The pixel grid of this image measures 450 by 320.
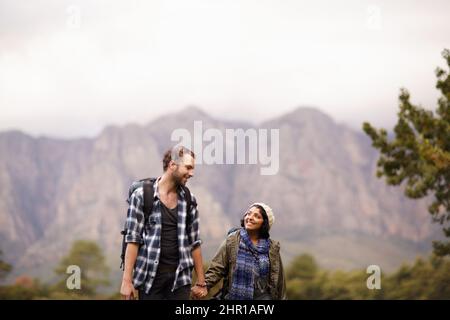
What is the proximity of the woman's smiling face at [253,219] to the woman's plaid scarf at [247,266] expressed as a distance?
9cm

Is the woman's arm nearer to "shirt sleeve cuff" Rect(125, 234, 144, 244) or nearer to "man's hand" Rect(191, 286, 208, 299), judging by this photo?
"man's hand" Rect(191, 286, 208, 299)

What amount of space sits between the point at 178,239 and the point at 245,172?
140m

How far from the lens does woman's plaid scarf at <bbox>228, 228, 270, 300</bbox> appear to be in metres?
6.98

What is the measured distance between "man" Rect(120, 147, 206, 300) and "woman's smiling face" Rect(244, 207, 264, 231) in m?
0.73

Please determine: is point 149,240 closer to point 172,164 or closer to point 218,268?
point 172,164

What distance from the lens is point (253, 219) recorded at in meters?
7.05

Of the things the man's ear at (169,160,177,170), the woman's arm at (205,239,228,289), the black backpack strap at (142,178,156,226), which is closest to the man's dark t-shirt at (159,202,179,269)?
the black backpack strap at (142,178,156,226)

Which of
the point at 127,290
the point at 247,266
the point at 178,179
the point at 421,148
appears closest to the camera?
the point at 127,290

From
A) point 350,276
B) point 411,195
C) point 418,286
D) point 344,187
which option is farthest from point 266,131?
point 411,195

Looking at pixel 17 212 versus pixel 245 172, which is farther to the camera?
pixel 245 172

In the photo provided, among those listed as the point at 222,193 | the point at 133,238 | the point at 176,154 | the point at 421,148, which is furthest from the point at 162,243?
the point at 222,193

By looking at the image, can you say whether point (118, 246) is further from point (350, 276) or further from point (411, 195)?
point (411, 195)

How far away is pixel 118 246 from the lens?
125062mm

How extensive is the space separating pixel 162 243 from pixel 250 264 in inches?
38.3
